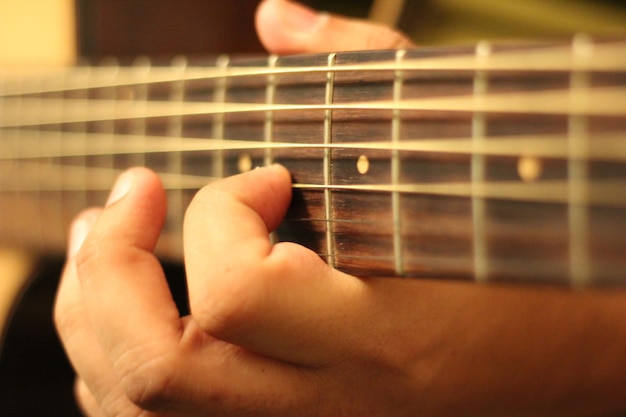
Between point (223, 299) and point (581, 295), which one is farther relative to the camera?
point (581, 295)

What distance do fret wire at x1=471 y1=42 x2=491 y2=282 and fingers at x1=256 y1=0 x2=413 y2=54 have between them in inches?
10.2

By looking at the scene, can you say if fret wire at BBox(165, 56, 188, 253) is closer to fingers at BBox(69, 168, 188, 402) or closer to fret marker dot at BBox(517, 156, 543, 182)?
fingers at BBox(69, 168, 188, 402)

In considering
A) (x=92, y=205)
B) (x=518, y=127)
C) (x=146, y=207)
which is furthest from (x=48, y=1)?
(x=518, y=127)

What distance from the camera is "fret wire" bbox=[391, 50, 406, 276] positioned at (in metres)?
0.42

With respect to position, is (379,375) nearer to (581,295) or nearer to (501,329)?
(501,329)

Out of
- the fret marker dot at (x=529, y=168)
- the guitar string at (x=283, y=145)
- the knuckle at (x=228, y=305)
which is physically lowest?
the knuckle at (x=228, y=305)

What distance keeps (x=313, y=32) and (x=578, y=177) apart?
1.14ft

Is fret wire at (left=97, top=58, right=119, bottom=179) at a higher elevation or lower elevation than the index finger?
higher

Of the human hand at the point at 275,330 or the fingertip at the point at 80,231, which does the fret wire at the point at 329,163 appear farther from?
the fingertip at the point at 80,231

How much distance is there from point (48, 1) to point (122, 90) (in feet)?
1.64

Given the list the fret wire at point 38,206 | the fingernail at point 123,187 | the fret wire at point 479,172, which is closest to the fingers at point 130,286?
the fingernail at point 123,187

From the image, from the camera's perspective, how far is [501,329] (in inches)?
22.0

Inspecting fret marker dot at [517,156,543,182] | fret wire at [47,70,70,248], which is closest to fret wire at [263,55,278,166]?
fret marker dot at [517,156,543,182]

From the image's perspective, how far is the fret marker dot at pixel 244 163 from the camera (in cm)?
54
